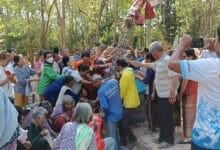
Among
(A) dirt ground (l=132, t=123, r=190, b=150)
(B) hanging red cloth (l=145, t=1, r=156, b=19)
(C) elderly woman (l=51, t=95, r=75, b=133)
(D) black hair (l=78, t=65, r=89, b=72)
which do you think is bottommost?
(A) dirt ground (l=132, t=123, r=190, b=150)

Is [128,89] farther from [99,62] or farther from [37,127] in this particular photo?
[37,127]

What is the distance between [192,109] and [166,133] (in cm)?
57

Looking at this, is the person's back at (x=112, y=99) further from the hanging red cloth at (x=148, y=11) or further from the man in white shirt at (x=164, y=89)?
the hanging red cloth at (x=148, y=11)

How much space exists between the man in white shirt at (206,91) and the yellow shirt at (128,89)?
433cm

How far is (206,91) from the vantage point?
125 inches

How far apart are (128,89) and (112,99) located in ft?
1.70

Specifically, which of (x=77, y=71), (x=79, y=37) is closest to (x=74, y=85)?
(x=77, y=71)

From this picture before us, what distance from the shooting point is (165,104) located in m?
6.75

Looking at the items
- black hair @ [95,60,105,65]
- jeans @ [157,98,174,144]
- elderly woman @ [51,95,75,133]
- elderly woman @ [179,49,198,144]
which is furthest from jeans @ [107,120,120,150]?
black hair @ [95,60,105,65]

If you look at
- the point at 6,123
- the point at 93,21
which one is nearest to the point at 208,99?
the point at 6,123

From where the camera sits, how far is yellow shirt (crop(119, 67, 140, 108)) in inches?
296

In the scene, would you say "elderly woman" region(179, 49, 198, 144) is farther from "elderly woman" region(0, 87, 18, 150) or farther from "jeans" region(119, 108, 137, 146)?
"elderly woman" region(0, 87, 18, 150)

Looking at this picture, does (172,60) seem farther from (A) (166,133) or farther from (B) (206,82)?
(A) (166,133)

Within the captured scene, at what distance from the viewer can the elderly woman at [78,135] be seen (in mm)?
4938
